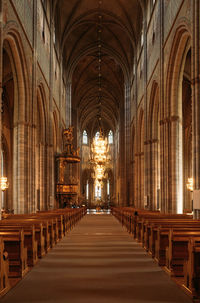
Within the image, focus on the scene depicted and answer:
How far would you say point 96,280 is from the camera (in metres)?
6.68

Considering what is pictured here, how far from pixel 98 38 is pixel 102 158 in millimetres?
13752

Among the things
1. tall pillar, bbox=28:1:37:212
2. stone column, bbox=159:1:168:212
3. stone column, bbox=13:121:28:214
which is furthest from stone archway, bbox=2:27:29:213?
stone column, bbox=159:1:168:212

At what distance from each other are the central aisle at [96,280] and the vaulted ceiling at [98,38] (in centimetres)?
2238

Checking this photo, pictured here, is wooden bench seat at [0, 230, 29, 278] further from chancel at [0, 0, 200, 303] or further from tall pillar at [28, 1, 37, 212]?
tall pillar at [28, 1, 37, 212]

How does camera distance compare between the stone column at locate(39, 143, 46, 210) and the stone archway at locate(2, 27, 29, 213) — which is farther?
the stone column at locate(39, 143, 46, 210)

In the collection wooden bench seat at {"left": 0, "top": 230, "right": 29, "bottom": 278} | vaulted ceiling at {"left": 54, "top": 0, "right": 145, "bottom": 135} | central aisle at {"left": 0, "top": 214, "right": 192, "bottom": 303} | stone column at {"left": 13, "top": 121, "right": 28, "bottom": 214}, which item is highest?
vaulted ceiling at {"left": 54, "top": 0, "right": 145, "bottom": 135}

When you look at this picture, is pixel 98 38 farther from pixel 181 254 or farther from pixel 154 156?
pixel 181 254

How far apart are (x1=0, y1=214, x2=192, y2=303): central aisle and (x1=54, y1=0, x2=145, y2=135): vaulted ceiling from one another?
2238 centimetres

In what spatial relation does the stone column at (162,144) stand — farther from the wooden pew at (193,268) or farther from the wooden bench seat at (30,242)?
the wooden pew at (193,268)

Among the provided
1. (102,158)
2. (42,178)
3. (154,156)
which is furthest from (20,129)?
(102,158)

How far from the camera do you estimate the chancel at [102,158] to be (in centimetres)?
659

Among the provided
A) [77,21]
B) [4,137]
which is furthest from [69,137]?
[77,21]

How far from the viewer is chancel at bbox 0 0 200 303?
6590 mm

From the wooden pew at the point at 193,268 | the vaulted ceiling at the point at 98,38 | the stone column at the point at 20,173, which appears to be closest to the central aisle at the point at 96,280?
the wooden pew at the point at 193,268
